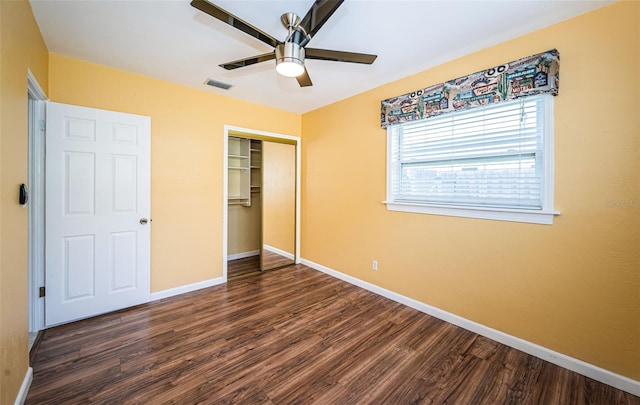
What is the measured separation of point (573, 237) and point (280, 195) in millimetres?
3637

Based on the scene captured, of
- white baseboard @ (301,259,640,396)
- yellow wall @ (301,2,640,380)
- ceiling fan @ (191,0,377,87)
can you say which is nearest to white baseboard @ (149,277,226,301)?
white baseboard @ (301,259,640,396)

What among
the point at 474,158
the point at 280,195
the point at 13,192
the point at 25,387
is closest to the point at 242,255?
the point at 280,195

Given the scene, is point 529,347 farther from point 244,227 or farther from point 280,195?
point 244,227

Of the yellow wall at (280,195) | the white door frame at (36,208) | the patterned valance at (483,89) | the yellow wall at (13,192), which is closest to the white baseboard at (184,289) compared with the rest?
the white door frame at (36,208)

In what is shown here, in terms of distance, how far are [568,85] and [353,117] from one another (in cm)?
212

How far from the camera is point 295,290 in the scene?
11.0 ft

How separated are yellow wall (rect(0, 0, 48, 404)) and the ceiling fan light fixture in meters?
1.42

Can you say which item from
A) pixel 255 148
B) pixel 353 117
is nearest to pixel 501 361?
pixel 353 117

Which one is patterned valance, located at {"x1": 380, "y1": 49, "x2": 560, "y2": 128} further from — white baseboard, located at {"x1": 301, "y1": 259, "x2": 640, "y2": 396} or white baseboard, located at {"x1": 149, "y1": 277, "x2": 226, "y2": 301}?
white baseboard, located at {"x1": 149, "y1": 277, "x2": 226, "y2": 301}

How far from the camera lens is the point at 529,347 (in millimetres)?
2086

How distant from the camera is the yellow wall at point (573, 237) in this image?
1.70m

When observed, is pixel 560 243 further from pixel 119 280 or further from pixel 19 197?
pixel 119 280

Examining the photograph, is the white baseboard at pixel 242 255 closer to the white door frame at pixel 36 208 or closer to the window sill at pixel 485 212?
the white door frame at pixel 36 208

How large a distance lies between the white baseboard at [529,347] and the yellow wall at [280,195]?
1.88 m
